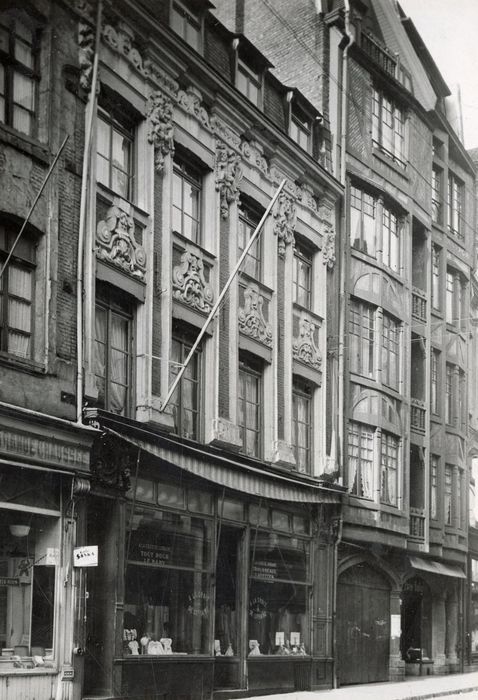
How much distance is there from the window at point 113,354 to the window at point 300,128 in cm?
820

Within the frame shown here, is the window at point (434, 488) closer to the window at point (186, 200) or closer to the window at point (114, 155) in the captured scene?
the window at point (186, 200)

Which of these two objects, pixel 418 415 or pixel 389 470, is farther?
pixel 418 415

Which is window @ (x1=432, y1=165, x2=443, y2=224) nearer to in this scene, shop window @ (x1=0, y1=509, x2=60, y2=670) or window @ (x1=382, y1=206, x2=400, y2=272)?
window @ (x1=382, y1=206, x2=400, y2=272)

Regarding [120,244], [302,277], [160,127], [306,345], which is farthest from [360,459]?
[120,244]

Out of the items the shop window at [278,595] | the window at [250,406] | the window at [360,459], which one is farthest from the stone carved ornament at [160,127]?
the window at [360,459]

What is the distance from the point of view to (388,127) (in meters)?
29.5

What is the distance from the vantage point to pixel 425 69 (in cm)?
3155

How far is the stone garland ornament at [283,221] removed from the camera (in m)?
23.2

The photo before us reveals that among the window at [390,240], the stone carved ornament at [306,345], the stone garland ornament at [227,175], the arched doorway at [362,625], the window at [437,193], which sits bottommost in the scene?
the arched doorway at [362,625]

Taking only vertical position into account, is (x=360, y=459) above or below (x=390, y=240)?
below

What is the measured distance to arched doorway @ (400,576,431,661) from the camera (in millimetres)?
30375

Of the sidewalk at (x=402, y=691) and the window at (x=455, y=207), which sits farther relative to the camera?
the window at (x=455, y=207)

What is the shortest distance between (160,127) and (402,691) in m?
12.9

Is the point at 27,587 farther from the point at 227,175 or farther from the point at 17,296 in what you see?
the point at 227,175
